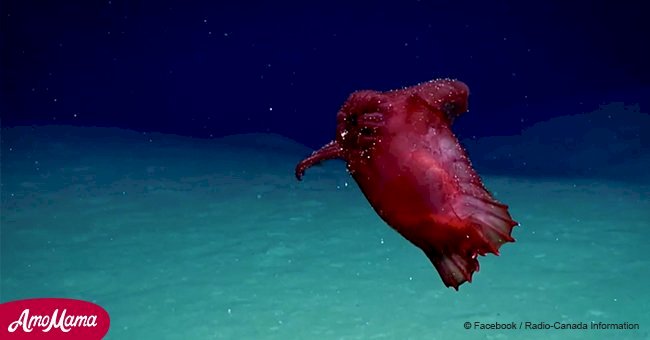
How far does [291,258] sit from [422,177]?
7828 millimetres

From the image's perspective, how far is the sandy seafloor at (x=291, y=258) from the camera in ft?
23.9

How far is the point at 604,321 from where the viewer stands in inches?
283

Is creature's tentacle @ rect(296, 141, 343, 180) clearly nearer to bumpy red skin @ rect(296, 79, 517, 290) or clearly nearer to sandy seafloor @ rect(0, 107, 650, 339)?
bumpy red skin @ rect(296, 79, 517, 290)

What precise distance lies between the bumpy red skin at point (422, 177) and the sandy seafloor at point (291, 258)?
5298 millimetres

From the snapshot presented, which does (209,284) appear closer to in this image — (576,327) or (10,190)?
(576,327)

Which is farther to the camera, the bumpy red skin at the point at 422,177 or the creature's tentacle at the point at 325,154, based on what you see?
the creature's tentacle at the point at 325,154

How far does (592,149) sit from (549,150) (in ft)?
3.46

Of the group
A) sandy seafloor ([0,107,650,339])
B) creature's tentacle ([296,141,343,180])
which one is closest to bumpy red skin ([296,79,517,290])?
creature's tentacle ([296,141,343,180])

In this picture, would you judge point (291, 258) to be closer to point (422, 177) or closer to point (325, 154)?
point (325, 154)

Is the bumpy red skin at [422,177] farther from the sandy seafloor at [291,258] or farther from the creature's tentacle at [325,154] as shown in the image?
the sandy seafloor at [291,258]

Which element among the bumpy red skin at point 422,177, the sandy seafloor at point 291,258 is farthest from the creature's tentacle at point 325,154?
the sandy seafloor at point 291,258

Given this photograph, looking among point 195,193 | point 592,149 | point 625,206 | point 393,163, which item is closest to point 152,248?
point 195,193

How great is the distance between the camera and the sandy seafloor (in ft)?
23.9

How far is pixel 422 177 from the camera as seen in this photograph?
163cm
